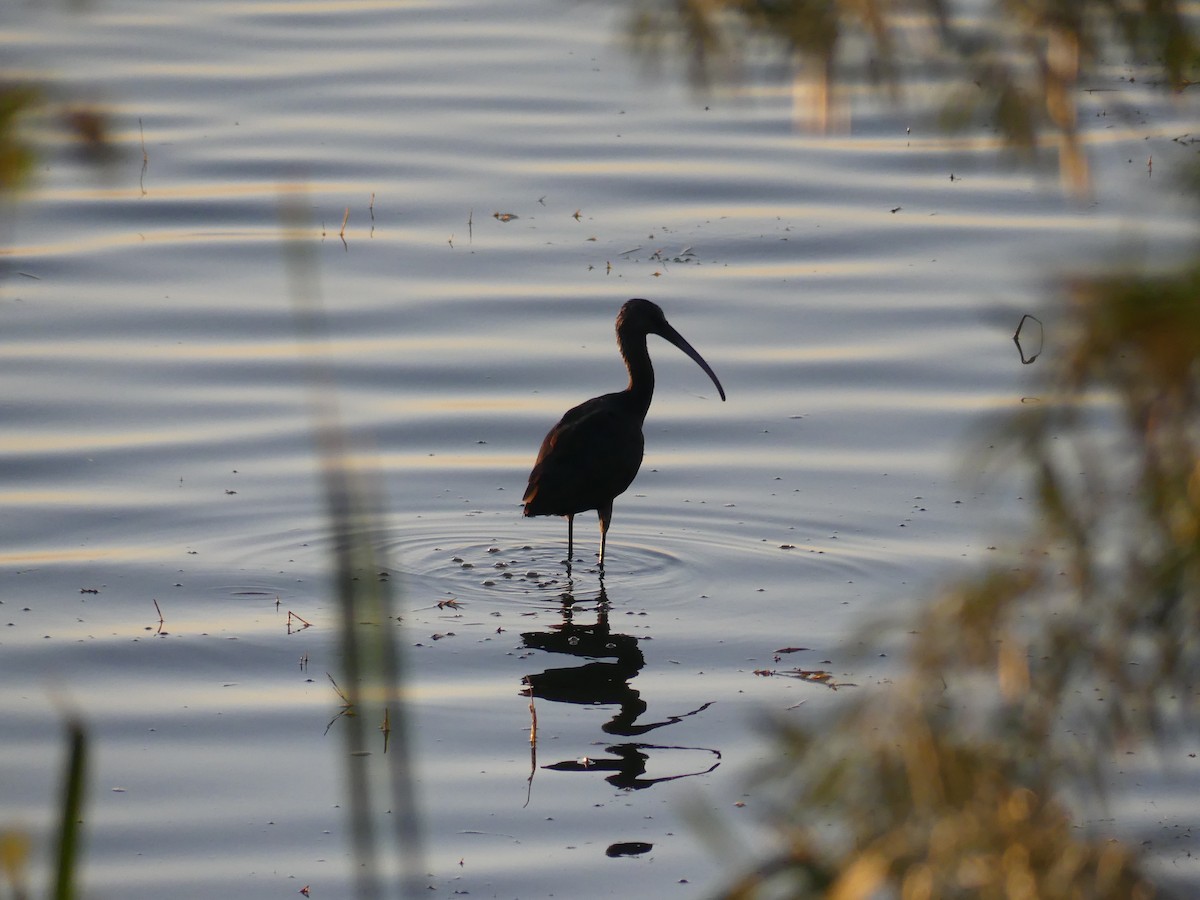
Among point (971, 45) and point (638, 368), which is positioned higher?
point (971, 45)

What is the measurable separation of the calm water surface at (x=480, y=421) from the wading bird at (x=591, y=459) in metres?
0.30

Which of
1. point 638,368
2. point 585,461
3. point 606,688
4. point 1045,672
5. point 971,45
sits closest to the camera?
point 1045,672

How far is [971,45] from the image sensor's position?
11.2 ft

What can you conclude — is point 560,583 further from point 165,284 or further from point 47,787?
point 165,284

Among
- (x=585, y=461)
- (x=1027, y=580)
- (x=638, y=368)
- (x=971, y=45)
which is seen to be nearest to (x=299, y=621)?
(x=585, y=461)

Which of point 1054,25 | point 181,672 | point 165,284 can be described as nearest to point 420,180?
point 165,284

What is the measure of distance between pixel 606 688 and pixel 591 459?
195cm

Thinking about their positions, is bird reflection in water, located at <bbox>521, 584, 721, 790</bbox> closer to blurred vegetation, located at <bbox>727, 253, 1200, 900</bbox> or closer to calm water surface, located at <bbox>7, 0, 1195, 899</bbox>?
calm water surface, located at <bbox>7, 0, 1195, 899</bbox>

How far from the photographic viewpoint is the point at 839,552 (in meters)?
8.84

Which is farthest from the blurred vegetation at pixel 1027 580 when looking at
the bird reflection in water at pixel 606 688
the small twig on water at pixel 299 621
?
the small twig on water at pixel 299 621

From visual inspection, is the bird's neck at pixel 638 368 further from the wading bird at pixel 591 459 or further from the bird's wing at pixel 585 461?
the bird's wing at pixel 585 461

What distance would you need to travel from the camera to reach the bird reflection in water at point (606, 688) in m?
6.56

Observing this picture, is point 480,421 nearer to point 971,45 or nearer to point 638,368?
point 638,368

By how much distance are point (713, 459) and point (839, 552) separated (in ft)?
5.52
